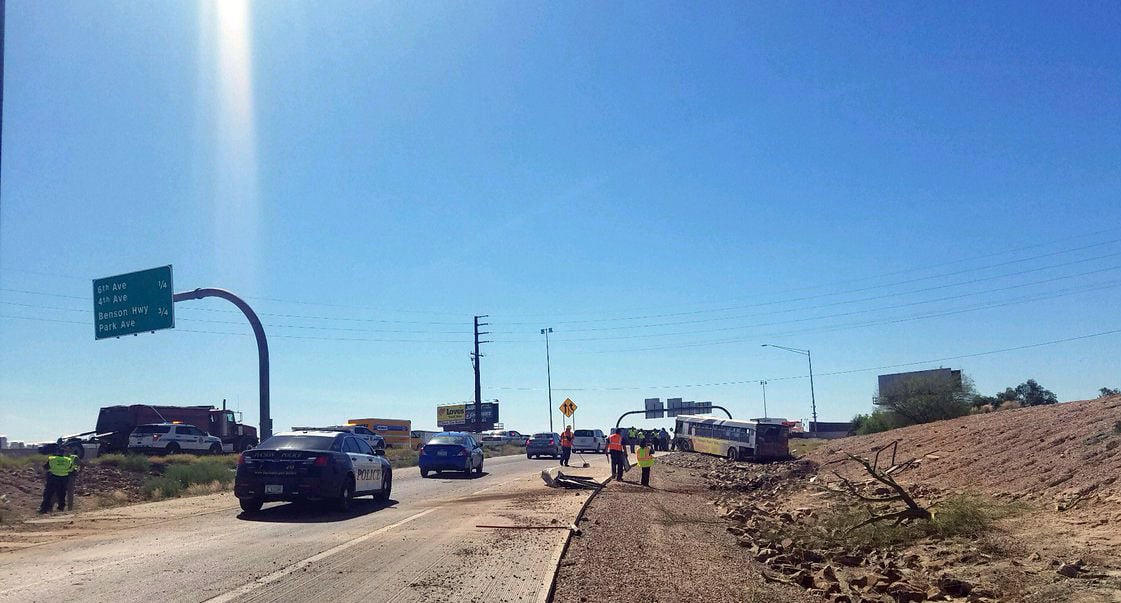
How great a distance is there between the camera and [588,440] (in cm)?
5700

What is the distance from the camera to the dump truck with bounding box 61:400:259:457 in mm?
43306

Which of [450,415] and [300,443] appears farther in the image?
[450,415]

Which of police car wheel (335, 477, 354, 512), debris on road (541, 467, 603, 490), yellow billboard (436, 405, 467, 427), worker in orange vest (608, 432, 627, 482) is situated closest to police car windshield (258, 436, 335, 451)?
police car wheel (335, 477, 354, 512)

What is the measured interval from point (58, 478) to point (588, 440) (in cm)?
3865

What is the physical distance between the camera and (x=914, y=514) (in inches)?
557

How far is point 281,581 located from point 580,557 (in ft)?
12.0

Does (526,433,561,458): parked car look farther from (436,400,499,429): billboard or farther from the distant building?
(436,400,499,429): billboard

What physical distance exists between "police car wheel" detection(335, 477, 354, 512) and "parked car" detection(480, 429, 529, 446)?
68271 millimetres

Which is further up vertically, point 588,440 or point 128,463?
point 128,463

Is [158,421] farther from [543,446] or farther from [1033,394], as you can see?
[1033,394]

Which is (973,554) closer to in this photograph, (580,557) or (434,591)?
(580,557)

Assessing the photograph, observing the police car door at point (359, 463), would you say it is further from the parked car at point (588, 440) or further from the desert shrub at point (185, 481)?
the parked car at point (588, 440)

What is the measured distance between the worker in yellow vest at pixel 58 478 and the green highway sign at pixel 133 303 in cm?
587

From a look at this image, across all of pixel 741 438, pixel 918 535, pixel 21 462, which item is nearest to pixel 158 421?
pixel 21 462
